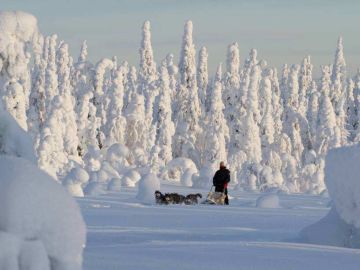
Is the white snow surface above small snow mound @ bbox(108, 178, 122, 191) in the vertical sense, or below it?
below

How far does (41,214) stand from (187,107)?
169ft

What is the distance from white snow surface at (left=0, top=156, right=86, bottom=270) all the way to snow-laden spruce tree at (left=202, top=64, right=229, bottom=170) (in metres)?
43.7

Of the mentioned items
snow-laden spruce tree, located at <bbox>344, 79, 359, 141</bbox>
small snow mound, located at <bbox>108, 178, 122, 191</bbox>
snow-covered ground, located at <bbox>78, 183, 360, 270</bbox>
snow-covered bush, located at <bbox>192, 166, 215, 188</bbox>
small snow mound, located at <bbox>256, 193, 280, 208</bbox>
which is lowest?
snow-covered ground, located at <bbox>78, 183, 360, 270</bbox>

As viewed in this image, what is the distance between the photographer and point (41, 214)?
4.19m

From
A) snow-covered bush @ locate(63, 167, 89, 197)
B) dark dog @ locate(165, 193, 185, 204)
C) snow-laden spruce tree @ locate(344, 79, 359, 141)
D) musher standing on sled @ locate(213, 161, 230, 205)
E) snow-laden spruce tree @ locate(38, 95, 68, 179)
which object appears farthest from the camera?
snow-laden spruce tree @ locate(344, 79, 359, 141)

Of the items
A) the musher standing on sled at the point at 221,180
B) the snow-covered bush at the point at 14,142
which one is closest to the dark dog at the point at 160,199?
the musher standing on sled at the point at 221,180

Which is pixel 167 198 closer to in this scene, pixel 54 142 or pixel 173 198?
pixel 173 198

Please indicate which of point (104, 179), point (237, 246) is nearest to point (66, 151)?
point (104, 179)

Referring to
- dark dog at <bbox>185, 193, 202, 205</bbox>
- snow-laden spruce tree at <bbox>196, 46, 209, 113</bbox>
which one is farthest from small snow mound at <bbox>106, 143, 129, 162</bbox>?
snow-laden spruce tree at <bbox>196, 46, 209, 113</bbox>

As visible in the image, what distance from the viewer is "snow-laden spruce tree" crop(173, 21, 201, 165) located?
53834 mm

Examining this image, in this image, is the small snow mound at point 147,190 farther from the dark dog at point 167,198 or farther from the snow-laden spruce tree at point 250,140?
the snow-laden spruce tree at point 250,140

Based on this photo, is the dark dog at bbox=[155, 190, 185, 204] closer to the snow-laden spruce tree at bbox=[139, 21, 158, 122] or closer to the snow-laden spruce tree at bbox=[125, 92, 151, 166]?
the snow-laden spruce tree at bbox=[125, 92, 151, 166]

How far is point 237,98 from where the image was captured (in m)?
54.2

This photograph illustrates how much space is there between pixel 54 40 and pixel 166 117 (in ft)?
169
